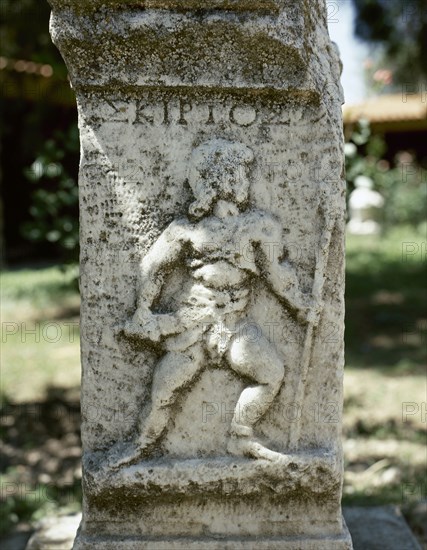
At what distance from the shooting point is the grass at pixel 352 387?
12.8ft

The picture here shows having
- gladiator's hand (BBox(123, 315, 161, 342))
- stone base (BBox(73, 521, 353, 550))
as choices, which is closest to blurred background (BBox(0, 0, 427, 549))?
stone base (BBox(73, 521, 353, 550))

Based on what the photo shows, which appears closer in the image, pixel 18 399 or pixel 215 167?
pixel 215 167

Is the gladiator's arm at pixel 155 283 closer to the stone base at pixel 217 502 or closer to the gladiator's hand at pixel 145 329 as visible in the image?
the gladiator's hand at pixel 145 329

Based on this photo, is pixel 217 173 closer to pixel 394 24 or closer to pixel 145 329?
pixel 145 329

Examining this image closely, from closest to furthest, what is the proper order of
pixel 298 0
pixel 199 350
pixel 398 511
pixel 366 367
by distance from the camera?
1. pixel 298 0
2. pixel 199 350
3. pixel 398 511
4. pixel 366 367

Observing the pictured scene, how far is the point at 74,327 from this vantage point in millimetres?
7094

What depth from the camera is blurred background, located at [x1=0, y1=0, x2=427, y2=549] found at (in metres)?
3.87

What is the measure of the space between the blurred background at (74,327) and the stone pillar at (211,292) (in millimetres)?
1037

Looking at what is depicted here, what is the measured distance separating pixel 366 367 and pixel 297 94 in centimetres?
370

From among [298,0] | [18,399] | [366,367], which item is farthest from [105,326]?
[366,367]

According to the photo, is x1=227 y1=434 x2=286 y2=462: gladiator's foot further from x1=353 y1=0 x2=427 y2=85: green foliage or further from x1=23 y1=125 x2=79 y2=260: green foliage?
x1=353 y1=0 x2=427 y2=85: green foliage

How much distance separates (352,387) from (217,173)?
3.27m

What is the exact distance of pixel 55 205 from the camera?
182 inches

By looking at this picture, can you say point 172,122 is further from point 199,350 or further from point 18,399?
point 18,399
